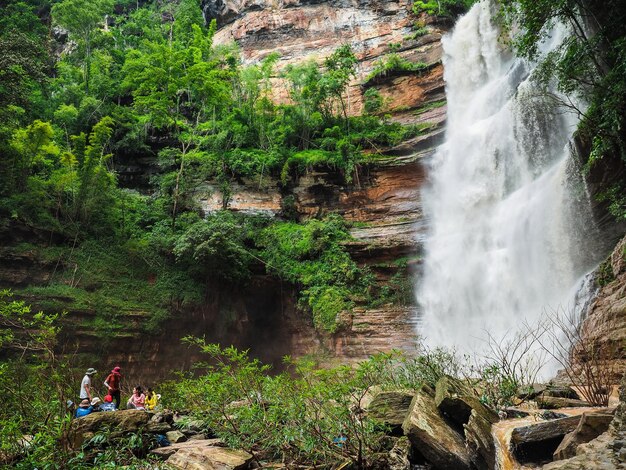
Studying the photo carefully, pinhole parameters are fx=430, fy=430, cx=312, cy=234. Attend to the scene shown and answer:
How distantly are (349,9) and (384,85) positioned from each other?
8587 mm

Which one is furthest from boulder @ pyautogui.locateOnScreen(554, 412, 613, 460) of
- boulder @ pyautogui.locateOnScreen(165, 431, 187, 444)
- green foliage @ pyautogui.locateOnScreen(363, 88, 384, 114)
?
green foliage @ pyautogui.locateOnScreen(363, 88, 384, 114)

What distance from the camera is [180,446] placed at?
18.6 feet

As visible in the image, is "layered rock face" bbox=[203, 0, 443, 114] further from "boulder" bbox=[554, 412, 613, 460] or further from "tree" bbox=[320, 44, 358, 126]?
"boulder" bbox=[554, 412, 613, 460]

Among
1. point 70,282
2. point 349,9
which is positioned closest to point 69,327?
point 70,282

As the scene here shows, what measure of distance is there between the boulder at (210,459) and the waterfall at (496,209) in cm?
929

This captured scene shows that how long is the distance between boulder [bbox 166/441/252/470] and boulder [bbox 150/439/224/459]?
182mm

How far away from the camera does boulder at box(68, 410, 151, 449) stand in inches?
197

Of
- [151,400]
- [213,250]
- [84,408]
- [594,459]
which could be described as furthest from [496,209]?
[84,408]

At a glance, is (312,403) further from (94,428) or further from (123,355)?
(123,355)

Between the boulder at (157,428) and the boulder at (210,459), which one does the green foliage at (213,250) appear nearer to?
the boulder at (157,428)

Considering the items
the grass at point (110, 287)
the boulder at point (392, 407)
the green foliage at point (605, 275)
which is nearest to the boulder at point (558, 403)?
the boulder at point (392, 407)

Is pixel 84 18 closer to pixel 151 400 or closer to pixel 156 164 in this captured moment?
pixel 156 164

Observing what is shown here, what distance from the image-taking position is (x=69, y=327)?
14406mm

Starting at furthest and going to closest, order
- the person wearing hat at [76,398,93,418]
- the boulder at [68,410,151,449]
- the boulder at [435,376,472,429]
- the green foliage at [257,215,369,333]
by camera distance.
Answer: the green foliage at [257,215,369,333], the person wearing hat at [76,398,93,418], the boulder at [435,376,472,429], the boulder at [68,410,151,449]
